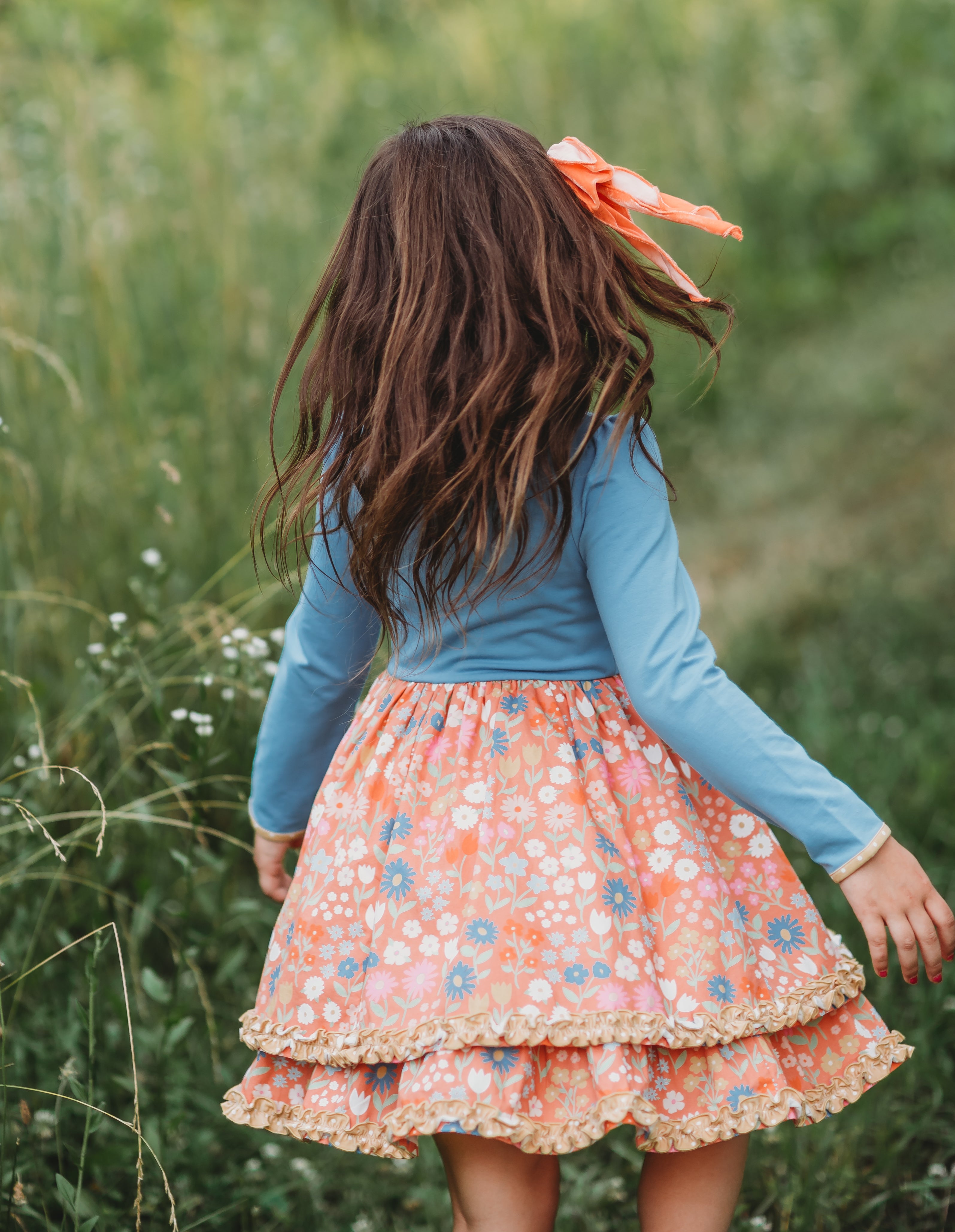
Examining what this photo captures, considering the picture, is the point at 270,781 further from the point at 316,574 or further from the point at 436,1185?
the point at 436,1185

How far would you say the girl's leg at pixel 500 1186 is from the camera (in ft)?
3.96

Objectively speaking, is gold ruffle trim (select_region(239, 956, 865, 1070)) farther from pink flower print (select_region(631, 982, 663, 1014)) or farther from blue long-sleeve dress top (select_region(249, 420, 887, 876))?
blue long-sleeve dress top (select_region(249, 420, 887, 876))

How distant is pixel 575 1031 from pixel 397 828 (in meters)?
0.30

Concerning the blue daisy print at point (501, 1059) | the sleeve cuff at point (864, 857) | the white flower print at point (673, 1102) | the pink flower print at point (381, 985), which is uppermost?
the sleeve cuff at point (864, 857)

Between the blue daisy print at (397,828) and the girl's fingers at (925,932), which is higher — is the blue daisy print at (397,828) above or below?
below

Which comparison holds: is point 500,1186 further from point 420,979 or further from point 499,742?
point 499,742

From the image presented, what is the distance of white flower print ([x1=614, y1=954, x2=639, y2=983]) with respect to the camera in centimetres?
115

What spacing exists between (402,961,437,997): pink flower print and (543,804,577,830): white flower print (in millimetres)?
188

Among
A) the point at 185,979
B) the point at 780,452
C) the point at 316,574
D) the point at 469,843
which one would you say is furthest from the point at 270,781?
the point at 780,452

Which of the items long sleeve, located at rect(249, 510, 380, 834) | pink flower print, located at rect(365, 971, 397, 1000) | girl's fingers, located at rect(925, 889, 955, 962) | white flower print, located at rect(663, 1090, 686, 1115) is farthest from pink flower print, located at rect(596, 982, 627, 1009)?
long sleeve, located at rect(249, 510, 380, 834)

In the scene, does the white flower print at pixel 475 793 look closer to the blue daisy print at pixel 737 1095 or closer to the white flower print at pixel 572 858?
the white flower print at pixel 572 858

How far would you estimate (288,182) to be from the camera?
14.9ft

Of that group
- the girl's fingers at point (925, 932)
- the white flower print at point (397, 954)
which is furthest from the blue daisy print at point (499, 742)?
the girl's fingers at point (925, 932)

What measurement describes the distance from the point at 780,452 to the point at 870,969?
2.81m
